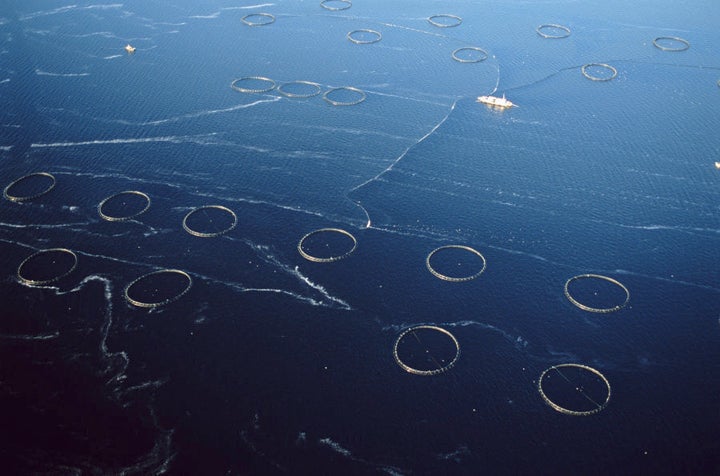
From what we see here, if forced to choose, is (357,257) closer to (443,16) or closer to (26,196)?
(26,196)

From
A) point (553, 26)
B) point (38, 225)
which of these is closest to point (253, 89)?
point (38, 225)

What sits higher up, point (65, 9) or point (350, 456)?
point (65, 9)

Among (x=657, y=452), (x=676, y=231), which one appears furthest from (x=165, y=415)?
(x=676, y=231)

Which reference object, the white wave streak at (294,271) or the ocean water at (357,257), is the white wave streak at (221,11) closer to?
the ocean water at (357,257)

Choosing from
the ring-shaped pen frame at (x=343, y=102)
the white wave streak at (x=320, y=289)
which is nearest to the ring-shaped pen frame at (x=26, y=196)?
the white wave streak at (x=320, y=289)

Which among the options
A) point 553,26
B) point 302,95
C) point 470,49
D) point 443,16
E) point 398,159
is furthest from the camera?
point 443,16

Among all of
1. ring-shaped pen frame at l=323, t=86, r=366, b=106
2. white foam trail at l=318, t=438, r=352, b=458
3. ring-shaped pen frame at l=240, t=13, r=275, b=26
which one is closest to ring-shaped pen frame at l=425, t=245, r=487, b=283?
white foam trail at l=318, t=438, r=352, b=458

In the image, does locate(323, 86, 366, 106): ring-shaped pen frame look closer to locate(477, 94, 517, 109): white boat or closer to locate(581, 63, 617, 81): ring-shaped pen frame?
locate(477, 94, 517, 109): white boat
